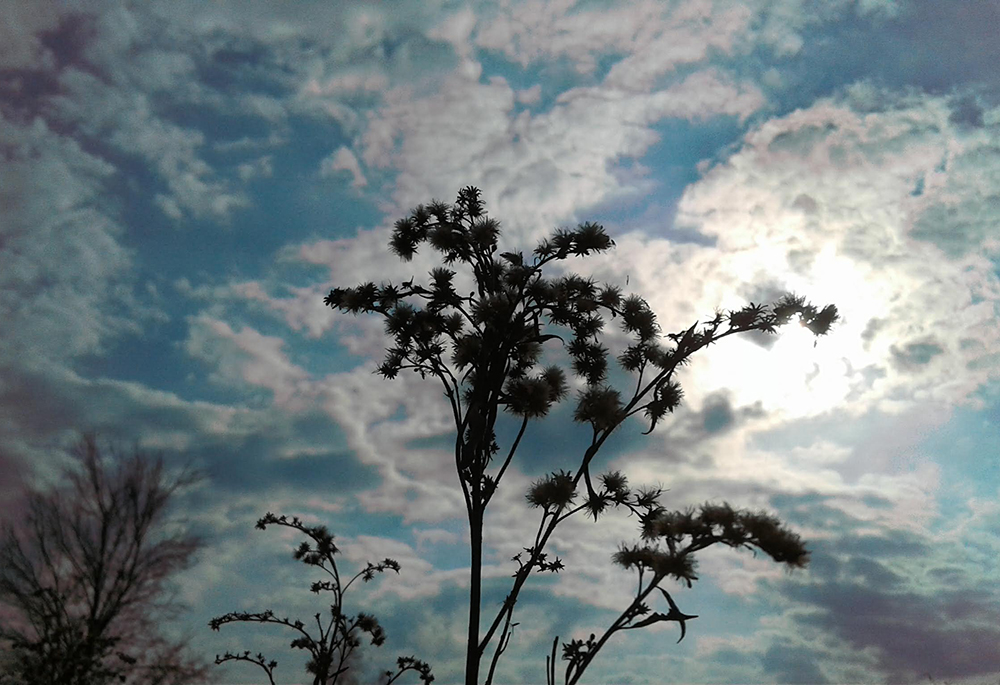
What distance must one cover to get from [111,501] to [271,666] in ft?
30.4

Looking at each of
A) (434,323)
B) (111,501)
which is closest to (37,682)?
(111,501)

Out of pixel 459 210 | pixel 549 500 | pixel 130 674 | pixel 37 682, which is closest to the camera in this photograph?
pixel 549 500

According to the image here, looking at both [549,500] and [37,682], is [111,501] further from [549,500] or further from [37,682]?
[549,500]

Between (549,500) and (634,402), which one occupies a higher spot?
→ (634,402)

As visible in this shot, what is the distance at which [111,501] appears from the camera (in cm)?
1795

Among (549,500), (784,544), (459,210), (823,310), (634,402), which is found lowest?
(784,544)

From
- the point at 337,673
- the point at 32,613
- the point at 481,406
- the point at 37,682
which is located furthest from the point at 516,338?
the point at 32,613

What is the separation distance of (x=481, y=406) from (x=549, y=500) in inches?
55.5

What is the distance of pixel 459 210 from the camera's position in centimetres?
873

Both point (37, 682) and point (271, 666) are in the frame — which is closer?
point (271, 666)

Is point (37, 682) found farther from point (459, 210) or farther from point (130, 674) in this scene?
point (459, 210)

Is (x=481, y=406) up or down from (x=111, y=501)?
down

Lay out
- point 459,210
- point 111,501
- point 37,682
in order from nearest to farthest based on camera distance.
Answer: point 459,210
point 37,682
point 111,501

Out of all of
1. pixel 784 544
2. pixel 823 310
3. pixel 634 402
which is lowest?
pixel 784 544
